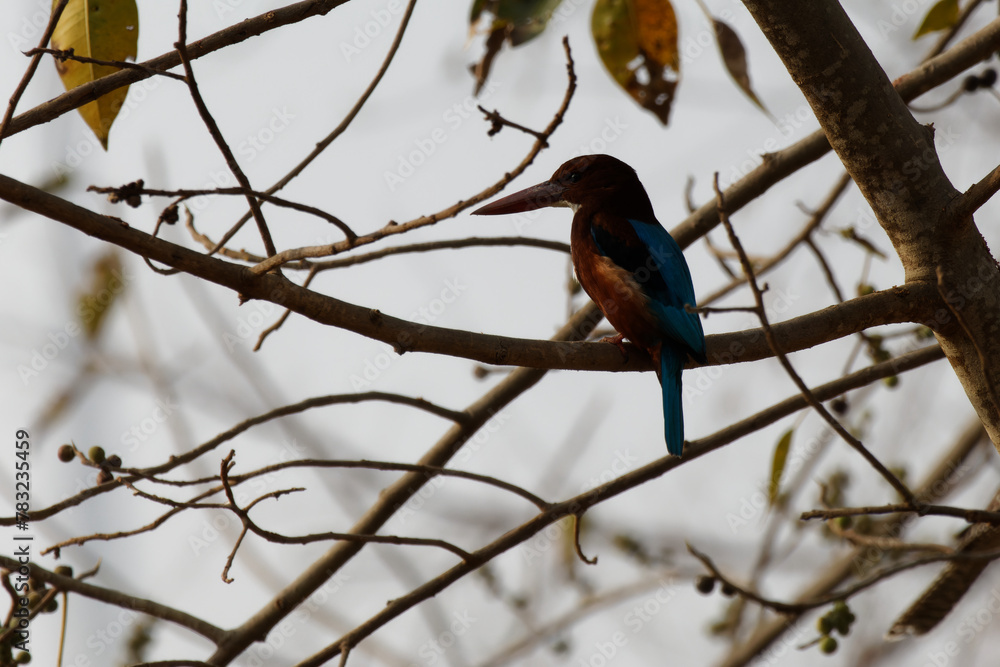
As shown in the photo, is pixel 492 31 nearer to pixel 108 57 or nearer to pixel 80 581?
pixel 108 57

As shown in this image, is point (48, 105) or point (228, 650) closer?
point (48, 105)

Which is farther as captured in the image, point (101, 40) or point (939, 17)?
point (939, 17)

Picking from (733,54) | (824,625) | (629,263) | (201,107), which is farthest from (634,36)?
(824,625)

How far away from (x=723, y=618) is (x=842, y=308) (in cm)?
292

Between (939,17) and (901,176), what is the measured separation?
4.81 ft

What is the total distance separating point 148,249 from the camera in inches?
65.5

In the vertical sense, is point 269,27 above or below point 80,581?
above

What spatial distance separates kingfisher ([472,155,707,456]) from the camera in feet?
9.34

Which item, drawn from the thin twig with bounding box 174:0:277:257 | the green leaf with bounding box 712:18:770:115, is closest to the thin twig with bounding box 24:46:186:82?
the thin twig with bounding box 174:0:277:257

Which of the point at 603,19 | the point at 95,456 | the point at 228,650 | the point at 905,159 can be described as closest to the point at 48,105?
the point at 95,456

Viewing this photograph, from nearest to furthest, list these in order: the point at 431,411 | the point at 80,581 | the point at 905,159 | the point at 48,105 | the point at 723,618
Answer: the point at 48,105
the point at 905,159
the point at 80,581
the point at 431,411
the point at 723,618

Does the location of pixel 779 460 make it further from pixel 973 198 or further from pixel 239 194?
pixel 239 194

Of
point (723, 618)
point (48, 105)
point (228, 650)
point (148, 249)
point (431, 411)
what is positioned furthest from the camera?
point (723, 618)

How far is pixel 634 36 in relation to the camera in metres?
2.85
